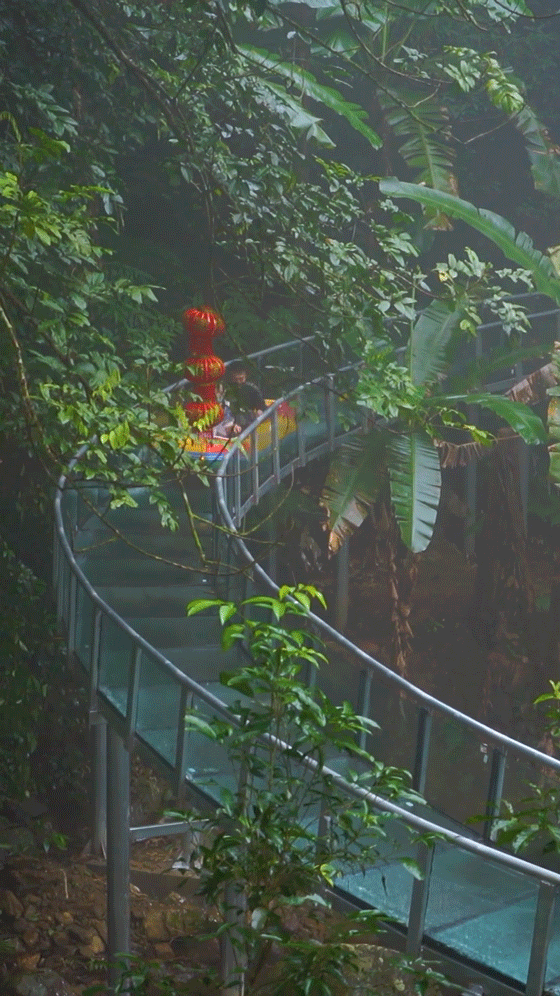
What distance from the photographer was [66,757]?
9.12m

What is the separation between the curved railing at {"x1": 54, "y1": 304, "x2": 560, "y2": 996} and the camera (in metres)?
4.00

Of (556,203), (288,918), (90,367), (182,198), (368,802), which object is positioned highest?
(556,203)

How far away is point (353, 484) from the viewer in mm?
8883

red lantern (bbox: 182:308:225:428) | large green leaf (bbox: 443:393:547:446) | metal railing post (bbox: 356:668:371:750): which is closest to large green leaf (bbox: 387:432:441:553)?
large green leaf (bbox: 443:393:547:446)

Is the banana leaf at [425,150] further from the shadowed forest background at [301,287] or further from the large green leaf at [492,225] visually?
the large green leaf at [492,225]

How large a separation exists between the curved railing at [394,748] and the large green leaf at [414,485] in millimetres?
590

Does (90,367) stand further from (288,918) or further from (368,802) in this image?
(288,918)

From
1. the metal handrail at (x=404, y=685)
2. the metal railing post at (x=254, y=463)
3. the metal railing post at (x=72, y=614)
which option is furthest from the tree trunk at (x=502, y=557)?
the metal railing post at (x=72, y=614)

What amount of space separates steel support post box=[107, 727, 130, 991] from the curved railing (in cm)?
32

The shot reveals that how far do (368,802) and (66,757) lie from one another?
5.80m

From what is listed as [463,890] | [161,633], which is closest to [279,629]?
[463,890]

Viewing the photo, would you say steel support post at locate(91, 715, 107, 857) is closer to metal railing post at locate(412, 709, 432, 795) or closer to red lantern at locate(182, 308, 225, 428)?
red lantern at locate(182, 308, 225, 428)

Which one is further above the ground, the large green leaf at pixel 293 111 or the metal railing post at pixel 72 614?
the large green leaf at pixel 293 111

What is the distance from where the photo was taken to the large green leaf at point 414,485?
26.8 feet
